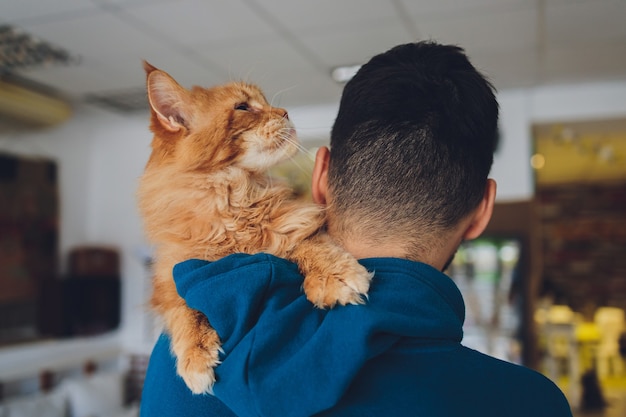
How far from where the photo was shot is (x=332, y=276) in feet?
2.31

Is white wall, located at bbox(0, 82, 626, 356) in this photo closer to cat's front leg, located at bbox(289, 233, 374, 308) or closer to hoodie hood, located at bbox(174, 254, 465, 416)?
cat's front leg, located at bbox(289, 233, 374, 308)

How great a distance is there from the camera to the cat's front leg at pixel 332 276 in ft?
2.23

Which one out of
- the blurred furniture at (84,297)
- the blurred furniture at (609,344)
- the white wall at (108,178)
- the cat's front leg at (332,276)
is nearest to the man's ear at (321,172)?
the cat's front leg at (332,276)

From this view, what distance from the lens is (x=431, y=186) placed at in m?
0.76

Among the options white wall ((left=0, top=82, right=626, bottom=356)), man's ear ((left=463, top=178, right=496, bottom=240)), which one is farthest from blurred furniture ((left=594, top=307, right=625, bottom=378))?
man's ear ((left=463, top=178, right=496, bottom=240))

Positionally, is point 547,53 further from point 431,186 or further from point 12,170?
point 12,170

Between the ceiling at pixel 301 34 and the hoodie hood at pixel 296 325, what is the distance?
1766 millimetres

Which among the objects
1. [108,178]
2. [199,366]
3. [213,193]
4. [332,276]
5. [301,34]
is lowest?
[199,366]

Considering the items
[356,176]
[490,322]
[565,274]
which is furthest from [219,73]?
[565,274]

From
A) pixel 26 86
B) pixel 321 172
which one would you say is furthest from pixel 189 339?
pixel 26 86

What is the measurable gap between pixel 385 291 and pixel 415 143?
0.20m

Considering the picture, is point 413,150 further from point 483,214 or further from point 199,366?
point 199,366

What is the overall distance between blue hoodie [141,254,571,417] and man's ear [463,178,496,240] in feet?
0.59

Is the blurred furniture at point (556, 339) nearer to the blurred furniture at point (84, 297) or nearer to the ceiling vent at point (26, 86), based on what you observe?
the blurred furniture at point (84, 297)
